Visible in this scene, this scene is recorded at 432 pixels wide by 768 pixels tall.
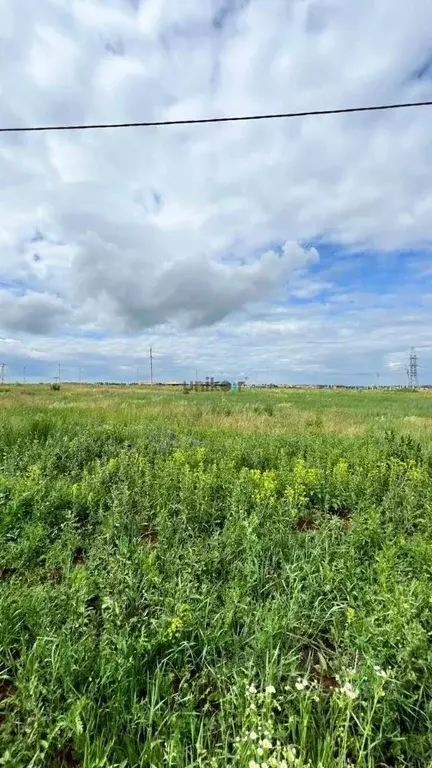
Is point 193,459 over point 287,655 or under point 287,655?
over

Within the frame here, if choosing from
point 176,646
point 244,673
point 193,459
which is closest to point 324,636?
point 244,673

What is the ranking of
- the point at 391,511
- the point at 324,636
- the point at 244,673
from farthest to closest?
1. the point at 391,511
2. the point at 324,636
3. the point at 244,673

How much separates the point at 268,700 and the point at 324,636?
113 cm

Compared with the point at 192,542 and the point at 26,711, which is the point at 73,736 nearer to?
the point at 26,711

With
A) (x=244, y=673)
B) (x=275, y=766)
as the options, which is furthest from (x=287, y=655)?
(x=275, y=766)

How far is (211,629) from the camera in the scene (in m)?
2.89

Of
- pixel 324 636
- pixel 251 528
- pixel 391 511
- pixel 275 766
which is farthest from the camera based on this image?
pixel 391 511

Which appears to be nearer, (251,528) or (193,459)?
(251,528)

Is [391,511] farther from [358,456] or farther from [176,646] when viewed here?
[176,646]

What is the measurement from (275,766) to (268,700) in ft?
0.84

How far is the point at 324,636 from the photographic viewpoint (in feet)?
9.78

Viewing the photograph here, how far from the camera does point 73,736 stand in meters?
2.08

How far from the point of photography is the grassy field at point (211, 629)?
83.1 inches

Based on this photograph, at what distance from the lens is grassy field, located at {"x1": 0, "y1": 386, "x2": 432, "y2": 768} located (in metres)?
2.11
